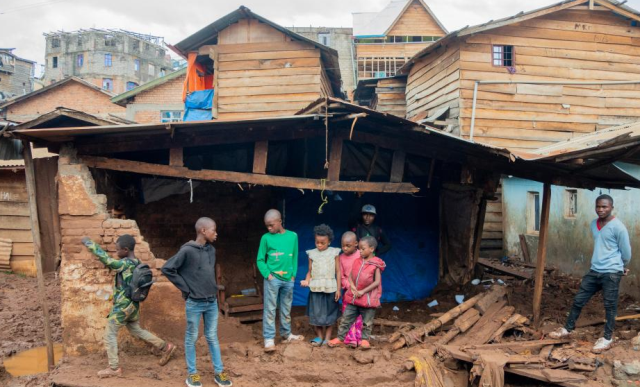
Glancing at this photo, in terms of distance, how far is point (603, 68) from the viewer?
1307 cm

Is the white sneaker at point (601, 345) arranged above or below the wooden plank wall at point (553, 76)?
below

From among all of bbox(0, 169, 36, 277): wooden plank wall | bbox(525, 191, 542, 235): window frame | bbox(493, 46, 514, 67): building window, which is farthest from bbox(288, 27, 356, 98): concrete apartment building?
bbox(0, 169, 36, 277): wooden plank wall

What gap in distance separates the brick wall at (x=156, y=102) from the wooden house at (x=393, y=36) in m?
11.2

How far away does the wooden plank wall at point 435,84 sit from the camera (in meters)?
12.9

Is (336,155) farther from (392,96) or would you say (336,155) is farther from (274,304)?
(392,96)

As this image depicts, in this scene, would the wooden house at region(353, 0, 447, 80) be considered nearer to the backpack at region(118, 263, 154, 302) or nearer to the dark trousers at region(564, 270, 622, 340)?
the dark trousers at region(564, 270, 622, 340)

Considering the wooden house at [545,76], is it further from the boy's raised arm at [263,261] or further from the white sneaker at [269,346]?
the white sneaker at [269,346]

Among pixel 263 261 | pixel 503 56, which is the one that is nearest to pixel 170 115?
pixel 503 56

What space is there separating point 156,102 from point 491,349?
62.1ft

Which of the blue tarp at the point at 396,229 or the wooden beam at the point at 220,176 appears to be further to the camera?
the blue tarp at the point at 396,229

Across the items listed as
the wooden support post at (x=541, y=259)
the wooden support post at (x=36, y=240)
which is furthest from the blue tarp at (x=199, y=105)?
the wooden support post at (x=541, y=259)

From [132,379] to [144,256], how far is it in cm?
146

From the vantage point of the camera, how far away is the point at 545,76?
12938 mm

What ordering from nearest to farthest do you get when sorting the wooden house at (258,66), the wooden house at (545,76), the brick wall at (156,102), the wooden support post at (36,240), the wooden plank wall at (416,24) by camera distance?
1. the wooden support post at (36,240)
2. the wooden house at (258,66)
3. the wooden house at (545,76)
4. the brick wall at (156,102)
5. the wooden plank wall at (416,24)
